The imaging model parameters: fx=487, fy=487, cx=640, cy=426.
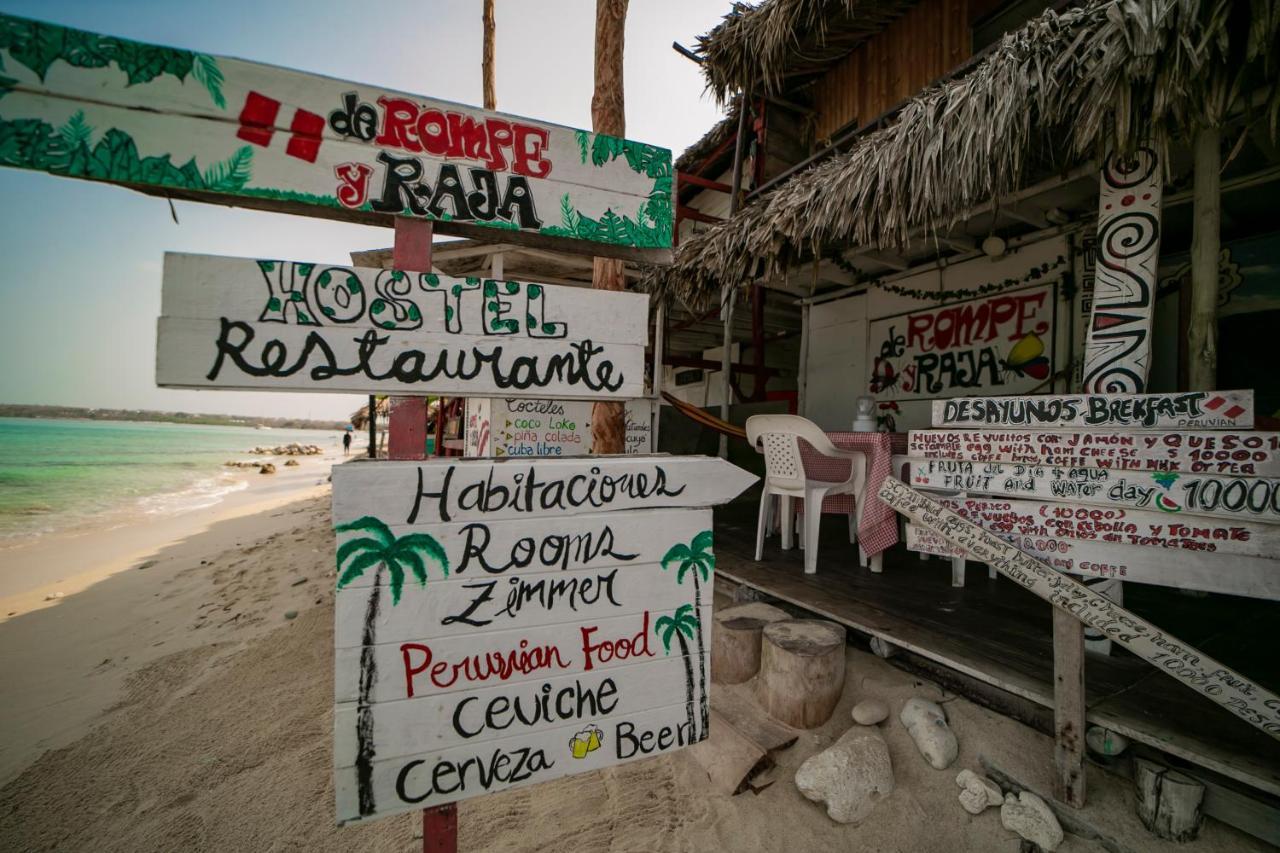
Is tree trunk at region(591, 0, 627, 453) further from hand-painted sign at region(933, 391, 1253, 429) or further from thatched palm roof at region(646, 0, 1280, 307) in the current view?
hand-painted sign at region(933, 391, 1253, 429)

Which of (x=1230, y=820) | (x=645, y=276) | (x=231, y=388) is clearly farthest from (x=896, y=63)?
(x=231, y=388)

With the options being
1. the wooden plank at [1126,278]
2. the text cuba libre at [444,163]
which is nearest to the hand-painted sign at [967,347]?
the wooden plank at [1126,278]

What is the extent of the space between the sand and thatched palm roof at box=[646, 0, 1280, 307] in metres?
2.75

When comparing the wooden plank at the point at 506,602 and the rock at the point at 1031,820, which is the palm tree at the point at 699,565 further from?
the rock at the point at 1031,820

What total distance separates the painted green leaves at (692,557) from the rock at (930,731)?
66.0 inches

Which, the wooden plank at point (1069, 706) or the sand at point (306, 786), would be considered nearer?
the wooden plank at point (1069, 706)

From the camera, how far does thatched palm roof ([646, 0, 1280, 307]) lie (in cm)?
198

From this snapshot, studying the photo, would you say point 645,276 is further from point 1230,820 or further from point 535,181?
point 1230,820

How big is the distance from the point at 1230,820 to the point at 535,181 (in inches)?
117

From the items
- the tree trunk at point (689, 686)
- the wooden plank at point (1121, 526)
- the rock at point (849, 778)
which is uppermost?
the wooden plank at point (1121, 526)

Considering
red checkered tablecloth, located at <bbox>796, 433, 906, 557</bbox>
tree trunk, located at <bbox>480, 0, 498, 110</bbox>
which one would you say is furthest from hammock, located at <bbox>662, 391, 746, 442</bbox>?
tree trunk, located at <bbox>480, 0, 498, 110</bbox>

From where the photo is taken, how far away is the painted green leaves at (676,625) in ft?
4.32

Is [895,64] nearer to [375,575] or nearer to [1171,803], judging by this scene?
[1171,803]

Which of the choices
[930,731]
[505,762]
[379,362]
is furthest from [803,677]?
[379,362]
